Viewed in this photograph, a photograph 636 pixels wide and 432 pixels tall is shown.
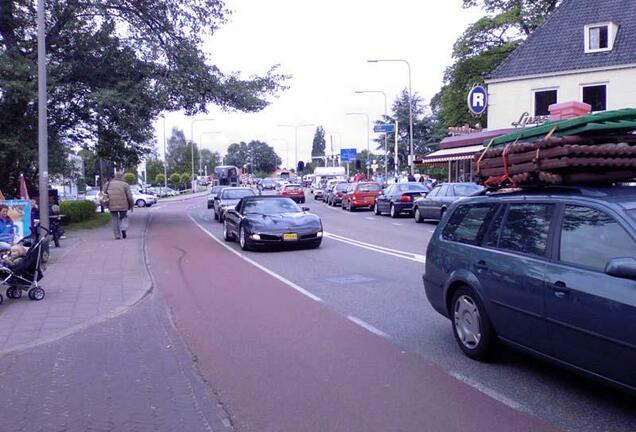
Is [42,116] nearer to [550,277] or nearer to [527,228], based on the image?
[527,228]

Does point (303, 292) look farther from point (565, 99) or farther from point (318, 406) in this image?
point (565, 99)

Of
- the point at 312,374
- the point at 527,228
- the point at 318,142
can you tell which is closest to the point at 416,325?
the point at 312,374

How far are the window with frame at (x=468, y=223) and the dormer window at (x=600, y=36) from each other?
2774 centimetres

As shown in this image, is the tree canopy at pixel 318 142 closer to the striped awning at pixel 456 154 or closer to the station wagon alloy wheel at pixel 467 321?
the striped awning at pixel 456 154

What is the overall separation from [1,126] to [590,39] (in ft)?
87.6

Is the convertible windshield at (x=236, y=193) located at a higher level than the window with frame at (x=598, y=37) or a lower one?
lower

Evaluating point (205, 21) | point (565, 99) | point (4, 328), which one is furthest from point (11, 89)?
point (565, 99)

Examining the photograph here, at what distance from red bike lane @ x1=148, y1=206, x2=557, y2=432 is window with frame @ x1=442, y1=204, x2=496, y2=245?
4.13ft

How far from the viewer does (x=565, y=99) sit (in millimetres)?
30188

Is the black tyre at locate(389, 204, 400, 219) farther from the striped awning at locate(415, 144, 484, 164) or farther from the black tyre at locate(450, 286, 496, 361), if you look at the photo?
the black tyre at locate(450, 286, 496, 361)

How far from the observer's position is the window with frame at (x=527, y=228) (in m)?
4.88

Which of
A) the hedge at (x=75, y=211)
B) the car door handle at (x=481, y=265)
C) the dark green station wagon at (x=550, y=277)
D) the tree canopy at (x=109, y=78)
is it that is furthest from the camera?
the hedge at (x=75, y=211)

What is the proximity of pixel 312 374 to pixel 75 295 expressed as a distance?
541cm

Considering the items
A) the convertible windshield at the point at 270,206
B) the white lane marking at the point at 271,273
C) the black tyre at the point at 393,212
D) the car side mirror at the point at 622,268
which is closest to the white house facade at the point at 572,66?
the black tyre at the point at 393,212
